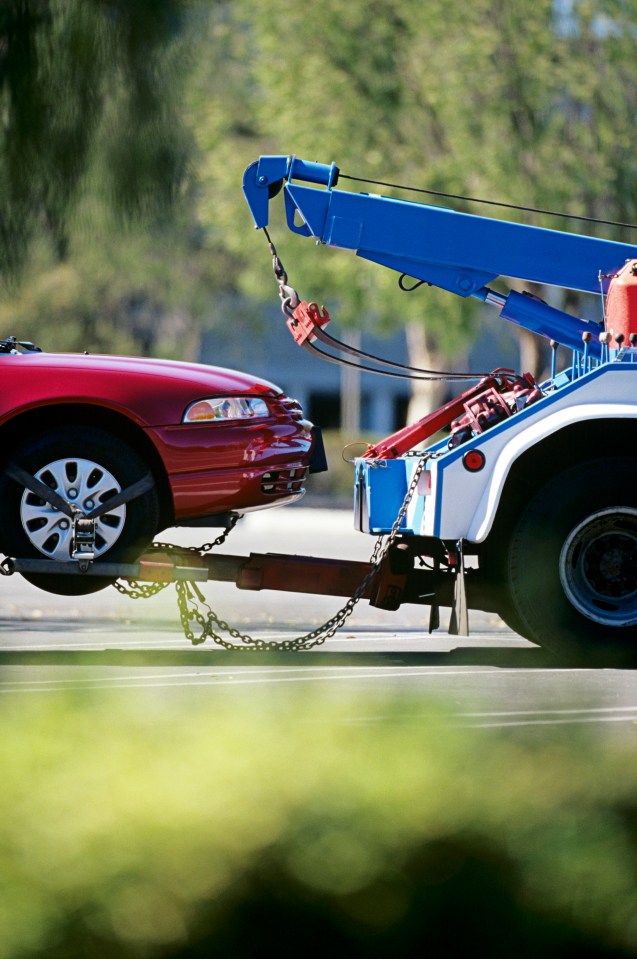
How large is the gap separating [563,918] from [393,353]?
46258mm

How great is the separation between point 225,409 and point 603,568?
203 centimetres

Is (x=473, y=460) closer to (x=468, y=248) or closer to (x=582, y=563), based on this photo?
(x=582, y=563)

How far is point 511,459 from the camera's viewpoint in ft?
24.9

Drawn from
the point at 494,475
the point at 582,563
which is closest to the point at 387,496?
the point at 494,475

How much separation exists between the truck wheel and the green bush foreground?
14.7 ft

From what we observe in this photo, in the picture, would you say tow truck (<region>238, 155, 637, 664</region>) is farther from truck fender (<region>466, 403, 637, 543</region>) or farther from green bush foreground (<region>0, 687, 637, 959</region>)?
green bush foreground (<region>0, 687, 637, 959</region>)

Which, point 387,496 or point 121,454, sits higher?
point 121,454

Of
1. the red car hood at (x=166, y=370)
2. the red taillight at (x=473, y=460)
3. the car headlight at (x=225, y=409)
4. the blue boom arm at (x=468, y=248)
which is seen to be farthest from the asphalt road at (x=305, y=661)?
the blue boom arm at (x=468, y=248)

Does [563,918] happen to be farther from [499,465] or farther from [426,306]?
[426,306]

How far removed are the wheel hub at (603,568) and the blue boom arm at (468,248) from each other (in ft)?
3.56

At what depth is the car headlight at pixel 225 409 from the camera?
26.1 ft

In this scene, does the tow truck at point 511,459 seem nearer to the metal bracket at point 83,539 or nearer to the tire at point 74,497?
the tire at point 74,497

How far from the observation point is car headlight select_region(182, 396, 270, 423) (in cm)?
796

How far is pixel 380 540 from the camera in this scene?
831 centimetres
